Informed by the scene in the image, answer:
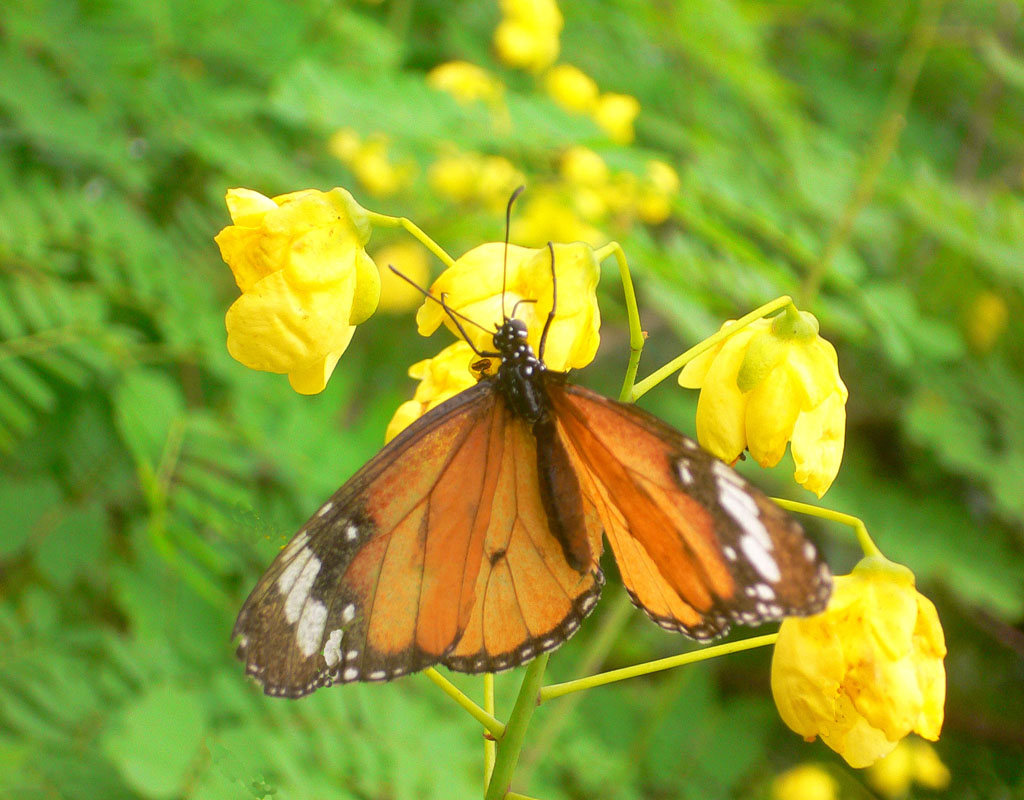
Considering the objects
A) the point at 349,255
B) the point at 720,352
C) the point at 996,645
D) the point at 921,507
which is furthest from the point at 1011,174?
the point at 349,255

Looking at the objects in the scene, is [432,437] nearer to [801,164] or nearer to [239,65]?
[801,164]

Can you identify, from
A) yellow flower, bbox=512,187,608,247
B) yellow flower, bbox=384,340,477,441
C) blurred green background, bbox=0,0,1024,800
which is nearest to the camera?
yellow flower, bbox=384,340,477,441

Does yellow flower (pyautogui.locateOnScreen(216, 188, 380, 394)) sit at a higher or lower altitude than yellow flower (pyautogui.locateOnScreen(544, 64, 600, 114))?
higher

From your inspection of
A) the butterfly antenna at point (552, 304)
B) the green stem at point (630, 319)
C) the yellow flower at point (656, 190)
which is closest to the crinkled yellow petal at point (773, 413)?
the green stem at point (630, 319)

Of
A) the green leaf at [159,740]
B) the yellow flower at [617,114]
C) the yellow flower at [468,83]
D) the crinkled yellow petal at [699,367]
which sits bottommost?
the green leaf at [159,740]

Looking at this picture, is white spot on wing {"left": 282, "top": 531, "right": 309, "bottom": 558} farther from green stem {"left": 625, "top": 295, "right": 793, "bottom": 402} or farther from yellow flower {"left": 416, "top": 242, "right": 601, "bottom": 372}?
green stem {"left": 625, "top": 295, "right": 793, "bottom": 402}

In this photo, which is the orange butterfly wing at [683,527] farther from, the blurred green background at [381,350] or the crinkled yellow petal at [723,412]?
the blurred green background at [381,350]

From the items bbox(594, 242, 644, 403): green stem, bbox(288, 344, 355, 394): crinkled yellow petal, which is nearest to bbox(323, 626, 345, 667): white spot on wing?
bbox(288, 344, 355, 394): crinkled yellow petal
